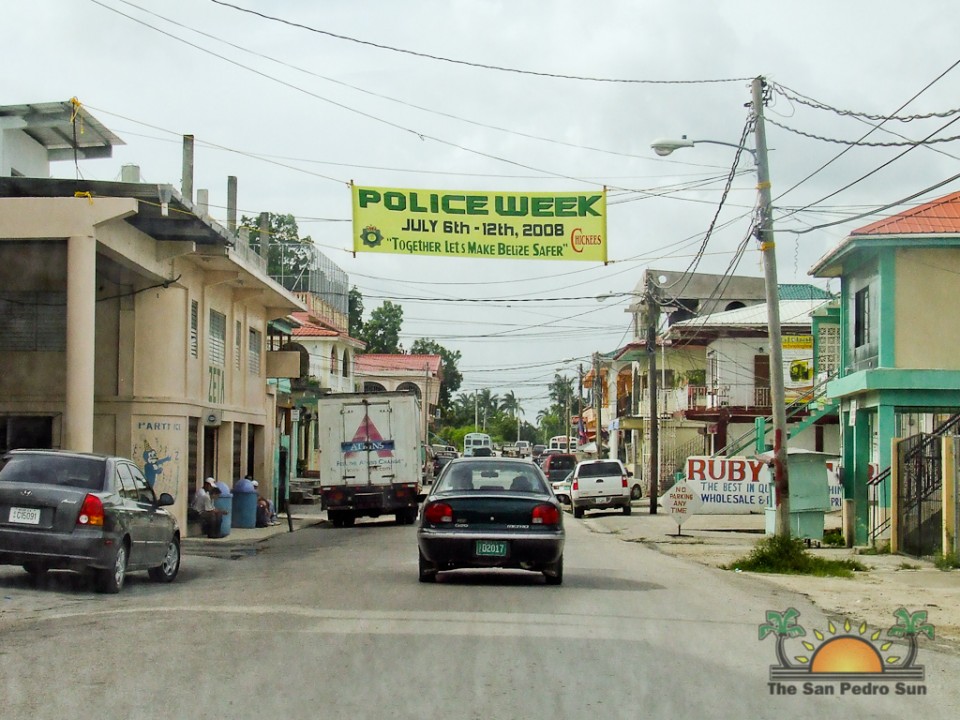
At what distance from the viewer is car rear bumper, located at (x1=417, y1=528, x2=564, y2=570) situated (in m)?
14.0

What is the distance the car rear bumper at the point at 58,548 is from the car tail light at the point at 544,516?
487cm

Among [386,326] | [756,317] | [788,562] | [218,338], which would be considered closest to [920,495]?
[788,562]

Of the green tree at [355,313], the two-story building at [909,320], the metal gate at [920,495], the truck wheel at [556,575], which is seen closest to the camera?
the truck wheel at [556,575]

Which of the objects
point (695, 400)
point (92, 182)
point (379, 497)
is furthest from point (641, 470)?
point (92, 182)

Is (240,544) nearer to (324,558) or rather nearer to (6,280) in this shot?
(324,558)

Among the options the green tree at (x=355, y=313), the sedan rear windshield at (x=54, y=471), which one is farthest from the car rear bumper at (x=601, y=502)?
the green tree at (x=355, y=313)

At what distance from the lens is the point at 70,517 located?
1324cm

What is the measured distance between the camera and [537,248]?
19.8 metres

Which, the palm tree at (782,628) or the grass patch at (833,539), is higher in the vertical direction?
the palm tree at (782,628)

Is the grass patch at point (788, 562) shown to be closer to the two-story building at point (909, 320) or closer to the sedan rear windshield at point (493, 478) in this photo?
the sedan rear windshield at point (493, 478)

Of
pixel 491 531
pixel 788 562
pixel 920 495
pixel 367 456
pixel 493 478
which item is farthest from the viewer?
pixel 367 456

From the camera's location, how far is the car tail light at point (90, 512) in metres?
13.3

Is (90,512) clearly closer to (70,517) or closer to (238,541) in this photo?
(70,517)

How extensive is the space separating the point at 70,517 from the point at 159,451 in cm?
1173
